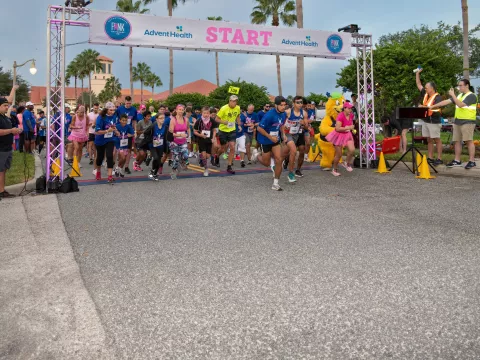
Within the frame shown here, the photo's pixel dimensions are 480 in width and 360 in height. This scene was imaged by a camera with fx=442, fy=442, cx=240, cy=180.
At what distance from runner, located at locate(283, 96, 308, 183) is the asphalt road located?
2.09m

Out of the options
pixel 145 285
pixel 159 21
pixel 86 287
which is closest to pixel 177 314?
pixel 145 285

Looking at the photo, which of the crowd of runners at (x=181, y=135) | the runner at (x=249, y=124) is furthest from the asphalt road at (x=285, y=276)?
the runner at (x=249, y=124)

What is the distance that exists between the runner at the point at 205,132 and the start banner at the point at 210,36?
6.07 ft

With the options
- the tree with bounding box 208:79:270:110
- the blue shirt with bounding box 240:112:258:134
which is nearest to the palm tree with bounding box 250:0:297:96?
the tree with bounding box 208:79:270:110

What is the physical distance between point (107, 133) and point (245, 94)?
34.6 meters

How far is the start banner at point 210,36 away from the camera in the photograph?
1038 cm

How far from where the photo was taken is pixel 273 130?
955 centimetres

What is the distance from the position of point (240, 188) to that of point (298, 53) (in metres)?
4.93

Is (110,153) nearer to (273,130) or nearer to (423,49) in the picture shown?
(273,130)

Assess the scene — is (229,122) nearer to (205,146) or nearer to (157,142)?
(205,146)

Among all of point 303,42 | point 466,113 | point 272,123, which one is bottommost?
point 272,123

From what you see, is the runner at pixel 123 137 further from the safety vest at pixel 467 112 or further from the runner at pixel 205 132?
the safety vest at pixel 467 112

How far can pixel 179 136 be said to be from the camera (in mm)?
11164

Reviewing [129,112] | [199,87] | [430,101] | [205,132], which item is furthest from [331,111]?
[199,87]
